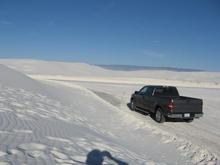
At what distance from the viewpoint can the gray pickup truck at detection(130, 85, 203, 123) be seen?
12.7 metres

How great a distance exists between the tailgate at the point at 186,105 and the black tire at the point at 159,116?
728 millimetres

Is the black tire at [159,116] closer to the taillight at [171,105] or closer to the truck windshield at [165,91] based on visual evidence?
the taillight at [171,105]

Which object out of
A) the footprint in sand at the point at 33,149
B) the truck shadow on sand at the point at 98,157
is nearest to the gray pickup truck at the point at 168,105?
the truck shadow on sand at the point at 98,157

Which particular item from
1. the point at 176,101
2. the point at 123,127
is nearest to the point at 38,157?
the point at 123,127

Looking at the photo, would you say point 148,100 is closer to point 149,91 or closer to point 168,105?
point 149,91

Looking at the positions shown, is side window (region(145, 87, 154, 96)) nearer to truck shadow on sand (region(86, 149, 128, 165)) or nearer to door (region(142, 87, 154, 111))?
door (region(142, 87, 154, 111))

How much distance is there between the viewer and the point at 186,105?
508 inches

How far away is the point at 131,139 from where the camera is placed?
939 cm

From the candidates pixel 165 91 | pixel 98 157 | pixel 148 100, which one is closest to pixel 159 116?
pixel 148 100

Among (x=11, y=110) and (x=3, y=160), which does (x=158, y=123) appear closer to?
(x=11, y=110)

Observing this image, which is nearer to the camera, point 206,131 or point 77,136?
point 77,136

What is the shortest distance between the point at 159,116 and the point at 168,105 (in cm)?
88

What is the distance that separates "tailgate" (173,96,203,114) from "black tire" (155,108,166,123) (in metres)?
0.73

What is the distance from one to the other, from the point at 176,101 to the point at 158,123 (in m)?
1.30
